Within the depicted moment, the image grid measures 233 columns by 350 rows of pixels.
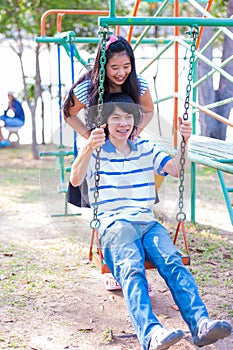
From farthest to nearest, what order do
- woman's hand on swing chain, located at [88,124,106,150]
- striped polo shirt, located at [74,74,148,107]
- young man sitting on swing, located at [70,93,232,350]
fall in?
striped polo shirt, located at [74,74,148,107] → woman's hand on swing chain, located at [88,124,106,150] → young man sitting on swing, located at [70,93,232,350]

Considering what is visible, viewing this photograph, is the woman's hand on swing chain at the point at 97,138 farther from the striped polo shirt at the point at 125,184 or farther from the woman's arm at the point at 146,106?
Result: the woman's arm at the point at 146,106

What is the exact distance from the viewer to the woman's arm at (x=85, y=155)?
8.90 feet

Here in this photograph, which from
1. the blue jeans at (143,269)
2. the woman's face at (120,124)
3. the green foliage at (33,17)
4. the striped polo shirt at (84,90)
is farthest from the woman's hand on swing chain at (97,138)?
the green foliage at (33,17)

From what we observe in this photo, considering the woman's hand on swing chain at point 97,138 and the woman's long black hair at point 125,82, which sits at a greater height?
the woman's long black hair at point 125,82

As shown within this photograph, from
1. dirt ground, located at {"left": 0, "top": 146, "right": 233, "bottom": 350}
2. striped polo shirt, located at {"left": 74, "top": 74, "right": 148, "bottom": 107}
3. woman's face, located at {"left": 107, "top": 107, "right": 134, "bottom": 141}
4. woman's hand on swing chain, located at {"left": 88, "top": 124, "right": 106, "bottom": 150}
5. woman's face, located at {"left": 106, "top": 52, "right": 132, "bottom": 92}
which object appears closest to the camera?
woman's hand on swing chain, located at {"left": 88, "top": 124, "right": 106, "bottom": 150}

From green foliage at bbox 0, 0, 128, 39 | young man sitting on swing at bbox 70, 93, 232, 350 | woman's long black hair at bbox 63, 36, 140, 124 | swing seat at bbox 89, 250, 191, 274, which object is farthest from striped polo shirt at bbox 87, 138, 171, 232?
green foliage at bbox 0, 0, 128, 39

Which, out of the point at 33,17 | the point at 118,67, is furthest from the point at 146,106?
the point at 33,17

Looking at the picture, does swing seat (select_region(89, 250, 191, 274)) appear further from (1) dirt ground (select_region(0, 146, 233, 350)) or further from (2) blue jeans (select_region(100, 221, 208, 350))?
(1) dirt ground (select_region(0, 146, 233, 350))

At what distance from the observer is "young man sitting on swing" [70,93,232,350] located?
240 cm

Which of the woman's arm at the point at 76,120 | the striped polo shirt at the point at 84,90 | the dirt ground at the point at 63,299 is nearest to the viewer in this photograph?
the dirt ground at the point at 63,299

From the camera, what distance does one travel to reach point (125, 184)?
9.72 ft

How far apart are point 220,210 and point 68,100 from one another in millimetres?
2735

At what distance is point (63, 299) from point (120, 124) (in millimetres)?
1139

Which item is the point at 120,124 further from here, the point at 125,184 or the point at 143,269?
the point at 143,269
